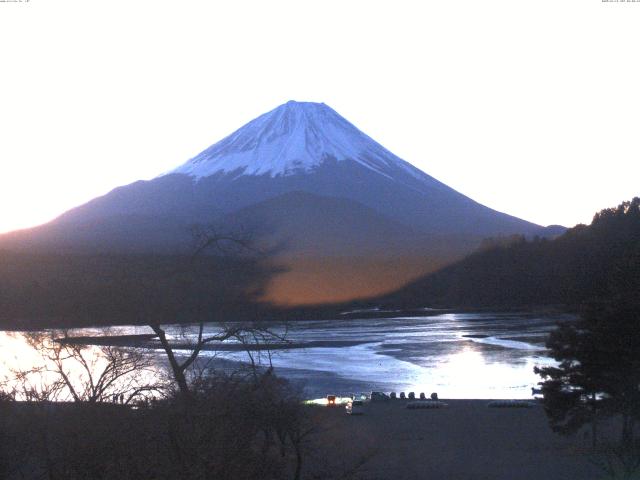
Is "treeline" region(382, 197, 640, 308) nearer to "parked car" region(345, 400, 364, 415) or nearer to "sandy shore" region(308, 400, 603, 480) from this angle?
"parked car" region(345, 400, 364, 415)

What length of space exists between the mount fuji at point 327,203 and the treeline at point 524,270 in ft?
4.37

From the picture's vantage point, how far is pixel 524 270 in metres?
41.4

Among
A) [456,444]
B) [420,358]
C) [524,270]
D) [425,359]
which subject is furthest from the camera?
[524,270]

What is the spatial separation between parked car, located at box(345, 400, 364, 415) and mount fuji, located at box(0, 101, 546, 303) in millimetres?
10039

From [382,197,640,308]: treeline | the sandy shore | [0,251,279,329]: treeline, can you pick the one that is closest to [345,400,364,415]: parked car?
the sandy shore

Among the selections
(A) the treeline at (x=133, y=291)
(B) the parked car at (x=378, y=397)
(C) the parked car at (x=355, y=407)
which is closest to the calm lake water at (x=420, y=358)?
(C) the parked car at (x=355, y=407)

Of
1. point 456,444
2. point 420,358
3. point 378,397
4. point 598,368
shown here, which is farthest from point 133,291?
point 420,358

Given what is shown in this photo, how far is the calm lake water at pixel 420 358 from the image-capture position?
60.9 feet

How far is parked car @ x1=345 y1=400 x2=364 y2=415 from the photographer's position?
48.4ft

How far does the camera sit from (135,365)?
5.57 meters

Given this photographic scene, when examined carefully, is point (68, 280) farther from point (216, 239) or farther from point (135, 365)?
point (216, 239)

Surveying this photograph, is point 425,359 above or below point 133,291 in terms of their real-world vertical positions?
below

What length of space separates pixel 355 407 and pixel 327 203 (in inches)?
1842

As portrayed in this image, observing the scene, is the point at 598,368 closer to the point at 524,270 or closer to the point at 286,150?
the point at 524,270
